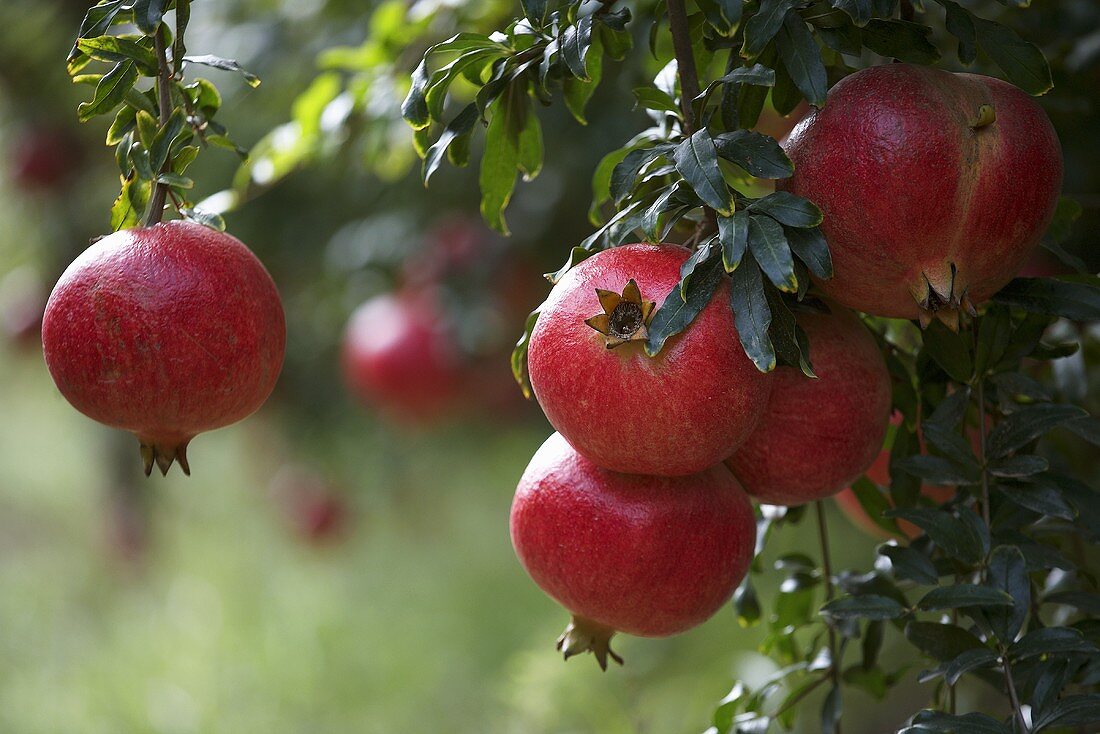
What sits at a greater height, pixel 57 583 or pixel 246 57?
pixel 246 57

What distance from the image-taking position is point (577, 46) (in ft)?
1.52

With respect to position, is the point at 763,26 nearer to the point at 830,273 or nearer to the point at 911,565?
the point at 830,273

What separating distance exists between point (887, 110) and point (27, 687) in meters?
2.20

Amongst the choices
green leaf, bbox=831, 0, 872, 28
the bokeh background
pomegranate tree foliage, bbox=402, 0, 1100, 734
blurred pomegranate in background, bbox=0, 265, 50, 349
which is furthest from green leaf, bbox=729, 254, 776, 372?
blurred pomegranate in background, bbox=0, 265, 50, 349

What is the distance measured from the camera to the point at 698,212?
0.52 m

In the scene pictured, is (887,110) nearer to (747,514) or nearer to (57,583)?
(747,514)

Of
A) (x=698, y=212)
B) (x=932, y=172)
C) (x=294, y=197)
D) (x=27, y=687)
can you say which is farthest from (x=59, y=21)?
(x=932, y=172)

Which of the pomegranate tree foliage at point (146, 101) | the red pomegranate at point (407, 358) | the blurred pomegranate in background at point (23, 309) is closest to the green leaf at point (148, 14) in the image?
the pomegranate tree foliage at point (146, 101)

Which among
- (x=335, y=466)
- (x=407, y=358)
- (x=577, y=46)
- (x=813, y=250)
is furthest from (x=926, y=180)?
(x=335, y=466)

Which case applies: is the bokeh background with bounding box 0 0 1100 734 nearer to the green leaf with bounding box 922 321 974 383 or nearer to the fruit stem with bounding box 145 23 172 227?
the green leaf with bounding box 922 321 974 383

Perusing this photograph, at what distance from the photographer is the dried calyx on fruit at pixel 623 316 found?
1.35ft

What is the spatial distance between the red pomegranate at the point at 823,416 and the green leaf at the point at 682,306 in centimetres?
9

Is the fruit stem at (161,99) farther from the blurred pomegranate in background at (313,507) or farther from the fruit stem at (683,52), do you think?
the blurred pomegranate in background at (313,507)

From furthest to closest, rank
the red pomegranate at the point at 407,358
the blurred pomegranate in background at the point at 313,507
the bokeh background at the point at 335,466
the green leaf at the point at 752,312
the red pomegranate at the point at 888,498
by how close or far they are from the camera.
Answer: the blurred pomegranate in background at the point at 313,507, the red pomegranate at the point at 407,358, the bokeh background at the point at 335,466, the red pomegranate at the point at 888,498, the green leaf at the point at 752,312
